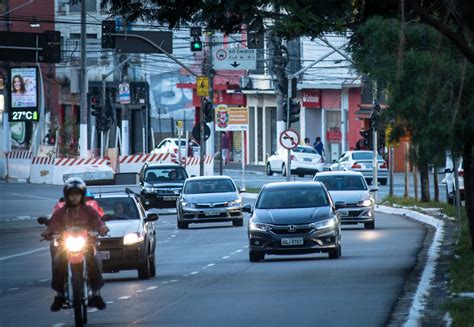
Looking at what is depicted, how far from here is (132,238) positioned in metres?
24.1

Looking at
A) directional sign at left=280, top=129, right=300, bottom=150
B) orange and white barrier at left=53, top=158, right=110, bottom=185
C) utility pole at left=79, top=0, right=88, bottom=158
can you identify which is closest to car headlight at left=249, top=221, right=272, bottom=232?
directional sign at left=280, top=129, right=300, bottom=150

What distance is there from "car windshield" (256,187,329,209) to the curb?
96.6 inches

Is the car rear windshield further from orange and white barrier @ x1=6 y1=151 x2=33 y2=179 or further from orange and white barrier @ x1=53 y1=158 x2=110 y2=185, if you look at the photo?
orange and white barrier @ x1=6 y1=151 x2=33 y2=179

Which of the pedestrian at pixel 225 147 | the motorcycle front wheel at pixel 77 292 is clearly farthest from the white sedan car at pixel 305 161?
the motorcycle front wheel at pixel 77 292

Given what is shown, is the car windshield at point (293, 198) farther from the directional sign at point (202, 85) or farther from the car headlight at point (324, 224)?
the directional sign at point (202, 85)

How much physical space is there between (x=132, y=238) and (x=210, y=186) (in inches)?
779

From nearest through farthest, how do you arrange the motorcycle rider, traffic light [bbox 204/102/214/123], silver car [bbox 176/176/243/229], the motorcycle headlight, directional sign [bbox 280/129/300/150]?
the motorcycle headlight < the motorcycle rider < silver car [bbox 176/176/243/229] < directional sign [bbox 280/129/300/150] < traffic light [bbox 204/102/214/123]

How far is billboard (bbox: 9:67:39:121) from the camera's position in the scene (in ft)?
210

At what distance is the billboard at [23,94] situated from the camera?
210ft

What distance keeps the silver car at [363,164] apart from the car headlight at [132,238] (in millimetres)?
42129

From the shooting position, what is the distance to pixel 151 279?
24.5m

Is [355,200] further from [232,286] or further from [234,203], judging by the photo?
[232,286]

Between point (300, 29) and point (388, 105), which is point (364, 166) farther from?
point (300, 29)

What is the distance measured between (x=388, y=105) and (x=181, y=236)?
1434 centimetres
